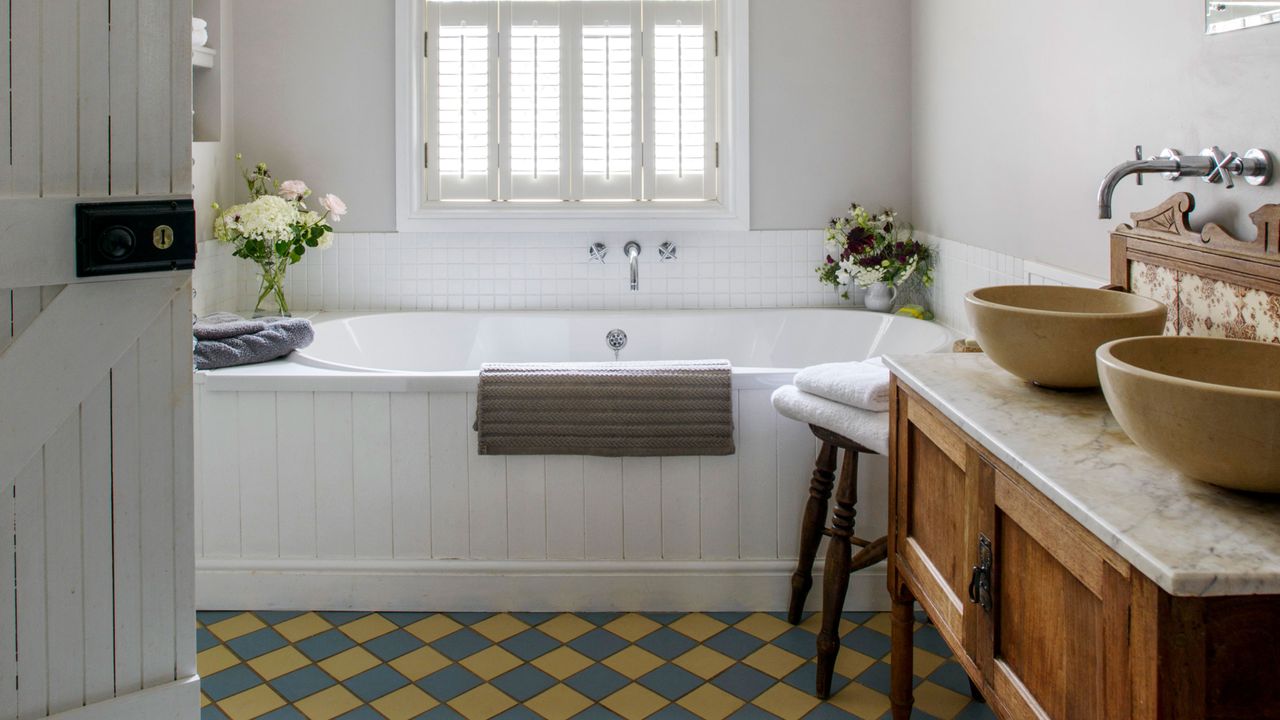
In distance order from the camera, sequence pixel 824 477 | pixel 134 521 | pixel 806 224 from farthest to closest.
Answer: pixel 806 224 < pixel 824 477 < pixel 134 521

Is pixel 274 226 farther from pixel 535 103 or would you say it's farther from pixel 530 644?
pixel 530 644

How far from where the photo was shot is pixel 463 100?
425 centimetres

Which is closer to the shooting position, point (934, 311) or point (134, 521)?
point (134, 521)

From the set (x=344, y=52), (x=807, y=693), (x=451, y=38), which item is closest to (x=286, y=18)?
(x=344, y=52)

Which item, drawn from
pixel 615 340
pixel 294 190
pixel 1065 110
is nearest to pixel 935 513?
pixel 1065 110

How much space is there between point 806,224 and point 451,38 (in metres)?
1.49

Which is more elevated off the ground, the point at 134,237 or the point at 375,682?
the point at 134,237

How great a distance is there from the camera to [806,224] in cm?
430

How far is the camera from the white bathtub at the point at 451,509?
9.93 ft

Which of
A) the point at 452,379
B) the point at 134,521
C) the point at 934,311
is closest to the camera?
the point at 134,521

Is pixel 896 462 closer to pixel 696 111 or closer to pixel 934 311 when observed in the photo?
pixel 934 311

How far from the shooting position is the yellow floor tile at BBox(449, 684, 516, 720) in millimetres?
2473

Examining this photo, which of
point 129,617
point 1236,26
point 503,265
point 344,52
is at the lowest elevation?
point 129,617

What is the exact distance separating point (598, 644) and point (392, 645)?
51 centimetres
